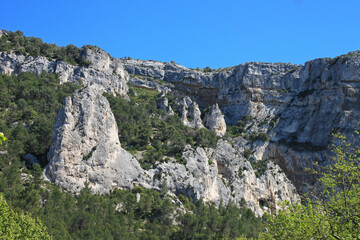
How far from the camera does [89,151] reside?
55188 millimetres

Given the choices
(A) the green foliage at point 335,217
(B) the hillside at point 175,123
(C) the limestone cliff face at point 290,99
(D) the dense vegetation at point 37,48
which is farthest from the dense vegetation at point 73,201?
(C) the limestone cliff face at point 290,99

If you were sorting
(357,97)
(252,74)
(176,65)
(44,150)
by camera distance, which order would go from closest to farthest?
(44,150)
(357,97)
(252,74)
(176,65)

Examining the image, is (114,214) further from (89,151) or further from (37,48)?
(37,48)

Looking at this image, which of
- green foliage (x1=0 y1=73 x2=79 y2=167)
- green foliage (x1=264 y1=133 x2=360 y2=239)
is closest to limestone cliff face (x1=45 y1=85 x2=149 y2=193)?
green foliage (x1=0 y1=73 x2=79 y2=167)

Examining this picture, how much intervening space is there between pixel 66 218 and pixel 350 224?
33901 millimetres

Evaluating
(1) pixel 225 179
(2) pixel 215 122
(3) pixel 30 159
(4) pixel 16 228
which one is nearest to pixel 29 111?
(3) pixel 30 159

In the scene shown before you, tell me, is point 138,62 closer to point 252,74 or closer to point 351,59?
point 252,74

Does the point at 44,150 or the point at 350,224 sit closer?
the point at 350,224

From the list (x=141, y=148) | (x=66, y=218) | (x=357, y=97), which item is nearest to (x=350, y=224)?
(x=66, y=218)

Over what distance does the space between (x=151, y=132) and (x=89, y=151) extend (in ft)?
73.4

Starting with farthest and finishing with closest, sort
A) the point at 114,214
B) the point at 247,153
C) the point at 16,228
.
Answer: the point at 247,153
the point at 114,214
the point at 16,228

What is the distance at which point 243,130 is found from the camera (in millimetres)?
94062

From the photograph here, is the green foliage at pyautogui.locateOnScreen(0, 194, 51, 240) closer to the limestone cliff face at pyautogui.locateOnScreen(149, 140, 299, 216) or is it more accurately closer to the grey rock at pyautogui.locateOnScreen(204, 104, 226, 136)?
the limestone cliff face at pyautogui.locateOnScreen(149, 140, 299, 216)

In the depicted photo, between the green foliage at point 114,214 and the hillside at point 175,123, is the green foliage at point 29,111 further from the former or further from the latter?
the green foliage at point 114,214
